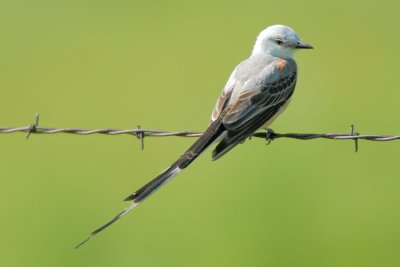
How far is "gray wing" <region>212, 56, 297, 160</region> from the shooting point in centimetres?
745

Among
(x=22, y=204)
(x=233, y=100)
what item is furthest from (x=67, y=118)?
(x=233, y=100)

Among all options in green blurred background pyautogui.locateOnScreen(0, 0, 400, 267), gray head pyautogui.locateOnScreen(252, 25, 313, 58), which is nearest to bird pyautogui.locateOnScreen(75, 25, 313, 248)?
gray head pyautogui.locateOnScreen(252, 25, 313, 58)

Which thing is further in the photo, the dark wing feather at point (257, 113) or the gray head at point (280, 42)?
the gray head at point (280, 42)

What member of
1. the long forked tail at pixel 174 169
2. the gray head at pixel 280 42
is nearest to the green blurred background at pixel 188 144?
the gray head at pixel 280 42

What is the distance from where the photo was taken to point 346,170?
34.0 feet

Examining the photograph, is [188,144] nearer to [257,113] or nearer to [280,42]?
[280,42]

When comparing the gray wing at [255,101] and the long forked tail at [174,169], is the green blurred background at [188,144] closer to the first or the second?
the gray wing at [255,101]

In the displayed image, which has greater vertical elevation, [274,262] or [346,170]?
[346,170]

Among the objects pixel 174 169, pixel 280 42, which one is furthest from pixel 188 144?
pixel 174 169

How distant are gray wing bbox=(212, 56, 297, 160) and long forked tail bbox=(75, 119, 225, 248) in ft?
0.32

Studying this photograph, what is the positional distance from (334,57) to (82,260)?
5.90 metres

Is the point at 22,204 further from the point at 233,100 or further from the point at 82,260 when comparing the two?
the point at 233,100

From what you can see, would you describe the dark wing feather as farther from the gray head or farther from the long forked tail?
the gray head

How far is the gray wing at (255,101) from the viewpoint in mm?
7449
